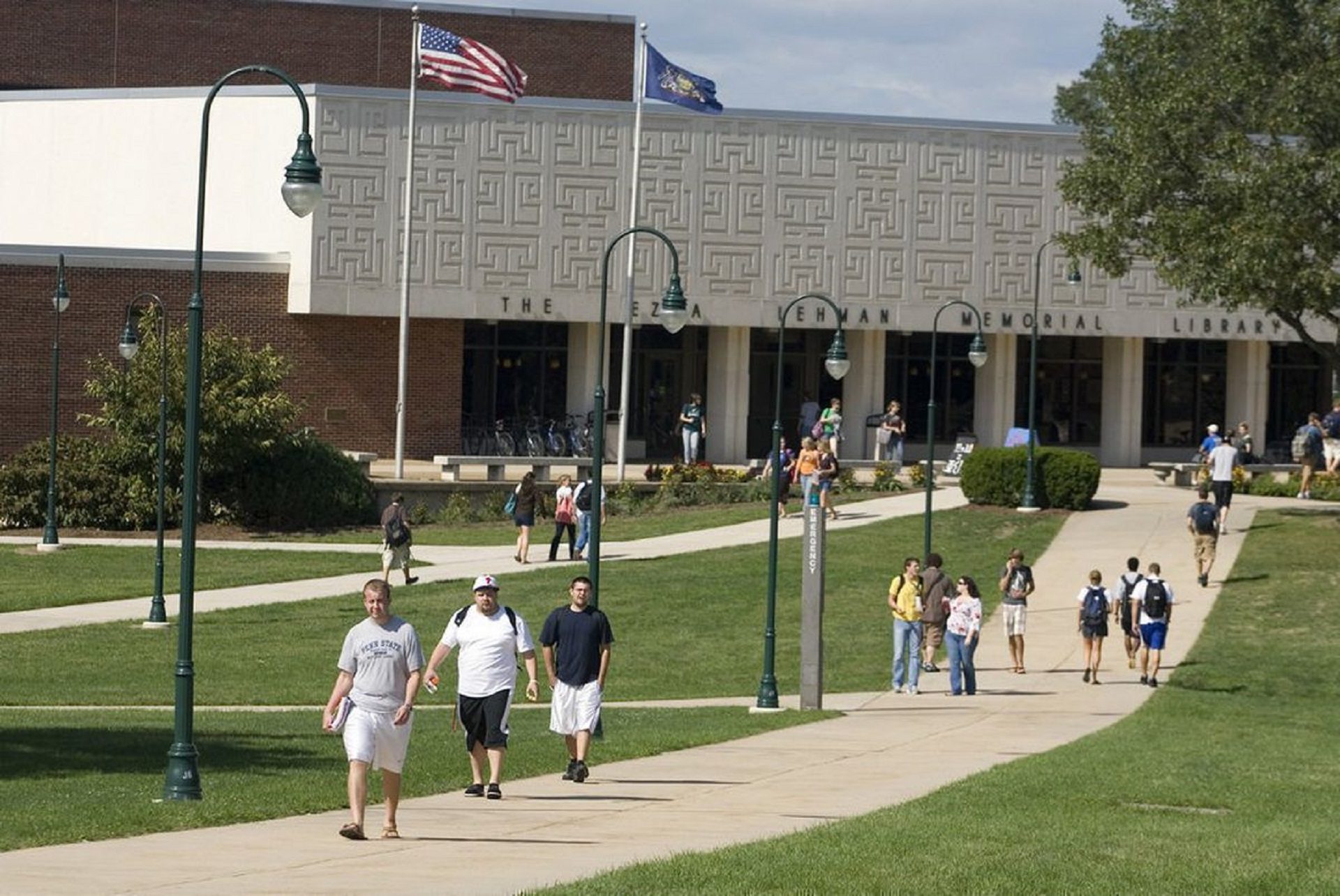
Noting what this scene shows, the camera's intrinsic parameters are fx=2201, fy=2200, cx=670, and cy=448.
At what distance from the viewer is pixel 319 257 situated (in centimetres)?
5212

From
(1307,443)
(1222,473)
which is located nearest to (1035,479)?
(1222,473)

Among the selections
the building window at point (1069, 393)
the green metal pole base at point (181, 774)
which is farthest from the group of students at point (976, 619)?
the building window at point (1069, 393)

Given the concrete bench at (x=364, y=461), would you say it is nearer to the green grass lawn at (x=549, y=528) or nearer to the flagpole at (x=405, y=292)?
the flagpole at (x=405, y=292)

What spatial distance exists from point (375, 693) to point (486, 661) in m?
2.18

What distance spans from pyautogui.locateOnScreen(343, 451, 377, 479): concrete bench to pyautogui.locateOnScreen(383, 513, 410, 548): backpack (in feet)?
35.8

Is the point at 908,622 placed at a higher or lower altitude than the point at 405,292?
lower

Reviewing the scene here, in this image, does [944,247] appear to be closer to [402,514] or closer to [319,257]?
[319,257]

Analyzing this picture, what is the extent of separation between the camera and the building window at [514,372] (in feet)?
183

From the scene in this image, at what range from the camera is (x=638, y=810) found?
16312mm

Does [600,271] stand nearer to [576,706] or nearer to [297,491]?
[297,491]

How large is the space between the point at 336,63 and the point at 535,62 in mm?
6111

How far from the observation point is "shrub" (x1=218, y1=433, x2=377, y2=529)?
1827 inches

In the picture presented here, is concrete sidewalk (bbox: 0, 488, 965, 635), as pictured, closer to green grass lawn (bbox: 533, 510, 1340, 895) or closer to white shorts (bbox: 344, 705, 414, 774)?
green grass lawn (bbox: 533, 510, 1340, 895)

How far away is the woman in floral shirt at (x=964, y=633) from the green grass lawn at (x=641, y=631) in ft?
5.58
